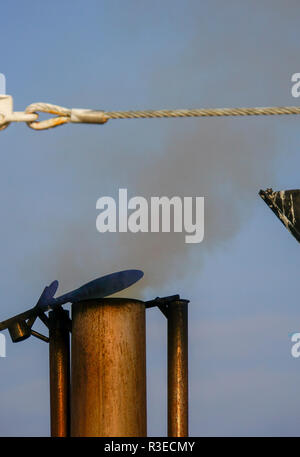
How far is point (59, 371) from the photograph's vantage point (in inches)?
418

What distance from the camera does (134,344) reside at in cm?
947

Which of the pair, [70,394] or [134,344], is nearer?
[134,344]

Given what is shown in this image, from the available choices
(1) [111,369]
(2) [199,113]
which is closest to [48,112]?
(2) [199,113]

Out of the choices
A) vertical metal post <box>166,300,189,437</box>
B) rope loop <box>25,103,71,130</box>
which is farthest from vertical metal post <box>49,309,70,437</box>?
rope loop <box>25,103,71,130</box>

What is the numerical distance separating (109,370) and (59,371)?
1499 mm

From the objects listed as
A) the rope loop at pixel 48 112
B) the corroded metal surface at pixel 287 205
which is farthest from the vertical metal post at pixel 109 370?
the rope loop at pixel 48 112

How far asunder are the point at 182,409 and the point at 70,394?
1311 mm

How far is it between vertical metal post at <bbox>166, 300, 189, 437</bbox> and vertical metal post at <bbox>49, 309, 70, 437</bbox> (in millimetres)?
1205

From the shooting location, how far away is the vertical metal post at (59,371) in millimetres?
10469

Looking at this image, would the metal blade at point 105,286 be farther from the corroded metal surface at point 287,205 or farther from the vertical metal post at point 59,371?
the corroded metal surface at point 287,205

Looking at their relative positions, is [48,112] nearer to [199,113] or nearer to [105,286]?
[199,113]
